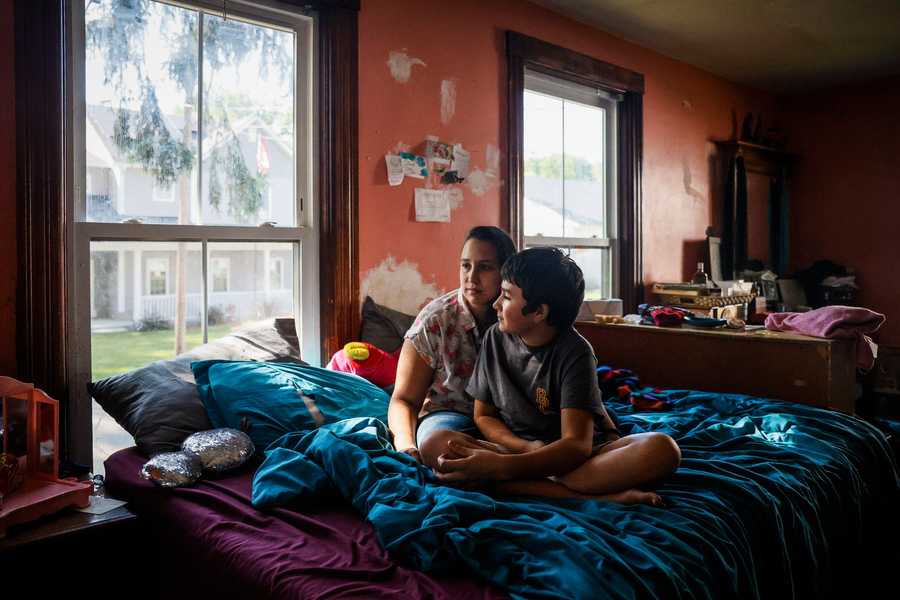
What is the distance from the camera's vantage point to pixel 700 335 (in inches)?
116

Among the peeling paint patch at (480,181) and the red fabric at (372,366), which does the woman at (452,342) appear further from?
the peeling paint patch at (480,181)

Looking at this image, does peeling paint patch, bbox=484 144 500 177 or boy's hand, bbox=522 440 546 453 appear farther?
peeling paint patch, bbox=484 144 500 177

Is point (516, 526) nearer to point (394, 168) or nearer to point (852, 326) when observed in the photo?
point (852, 326)

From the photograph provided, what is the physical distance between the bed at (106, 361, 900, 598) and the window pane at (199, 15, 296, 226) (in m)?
0.92

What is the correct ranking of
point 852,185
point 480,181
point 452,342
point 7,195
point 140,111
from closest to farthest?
point 7,195
point 452,342
point 140,111
point 480,181
point 852,185

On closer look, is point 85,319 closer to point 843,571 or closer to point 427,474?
point 427,474

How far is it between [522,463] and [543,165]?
2.79 metres

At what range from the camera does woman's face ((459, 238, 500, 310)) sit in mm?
2176

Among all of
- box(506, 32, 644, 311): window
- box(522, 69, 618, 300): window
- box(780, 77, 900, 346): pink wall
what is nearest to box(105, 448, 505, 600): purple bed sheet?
box(506, 32, 644, 311): window

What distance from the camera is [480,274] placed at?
2201mm

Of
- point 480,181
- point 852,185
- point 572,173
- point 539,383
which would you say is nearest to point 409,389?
point 539,383

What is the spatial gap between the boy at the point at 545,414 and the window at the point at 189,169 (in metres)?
1.24

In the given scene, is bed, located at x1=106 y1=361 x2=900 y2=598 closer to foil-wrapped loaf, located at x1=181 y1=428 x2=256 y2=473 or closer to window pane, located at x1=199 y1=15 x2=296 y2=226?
foil-wrapped loaf, located at x1=181 y1=428 x2=256 y2=473

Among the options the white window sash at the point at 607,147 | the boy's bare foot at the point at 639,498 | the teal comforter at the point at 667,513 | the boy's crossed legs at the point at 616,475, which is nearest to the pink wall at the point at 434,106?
the white window sash at the point at 607,147
